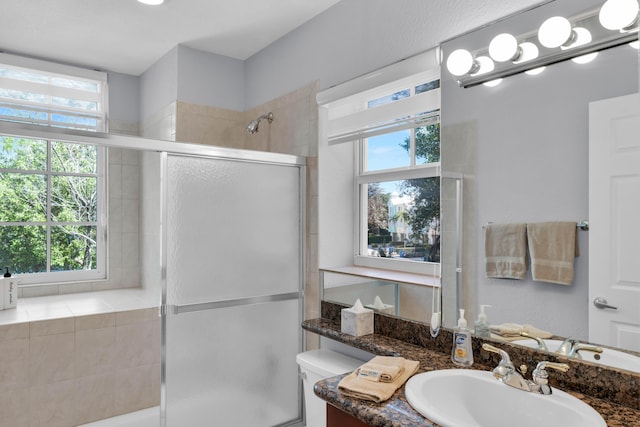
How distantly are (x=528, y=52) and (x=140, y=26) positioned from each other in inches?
90.3

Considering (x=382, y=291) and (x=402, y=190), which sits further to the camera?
(x=402, y=190)

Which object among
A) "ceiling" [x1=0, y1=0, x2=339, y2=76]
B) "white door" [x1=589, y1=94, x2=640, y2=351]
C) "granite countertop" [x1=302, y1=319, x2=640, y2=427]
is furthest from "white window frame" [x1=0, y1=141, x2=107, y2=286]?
"white door" [x1=589, y1=94, x2=640, y2=351]

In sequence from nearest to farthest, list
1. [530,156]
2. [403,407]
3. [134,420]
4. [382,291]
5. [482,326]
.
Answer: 1. [403,407]
2. [530,156]
3. [482,326]
4. [382,291]
5. [134,420]

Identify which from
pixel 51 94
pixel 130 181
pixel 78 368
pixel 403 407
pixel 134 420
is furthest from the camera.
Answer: pixel 130 181

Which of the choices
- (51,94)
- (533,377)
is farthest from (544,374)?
(51,94)

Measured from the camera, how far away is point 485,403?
1.39 m

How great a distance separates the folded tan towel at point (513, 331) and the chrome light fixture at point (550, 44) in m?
0.91

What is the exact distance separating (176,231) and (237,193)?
0.40 metres

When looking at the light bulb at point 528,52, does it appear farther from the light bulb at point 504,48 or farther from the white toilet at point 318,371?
the white toilet at point 318,371

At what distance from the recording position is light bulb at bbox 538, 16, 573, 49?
1438mm

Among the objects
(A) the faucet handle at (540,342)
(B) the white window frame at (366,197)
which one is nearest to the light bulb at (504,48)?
(B) the white window frame at (366,197)

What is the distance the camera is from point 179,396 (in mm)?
2207

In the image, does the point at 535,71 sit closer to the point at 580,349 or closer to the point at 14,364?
the point at 580,349

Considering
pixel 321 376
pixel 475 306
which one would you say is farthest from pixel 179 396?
pixel 475 306
